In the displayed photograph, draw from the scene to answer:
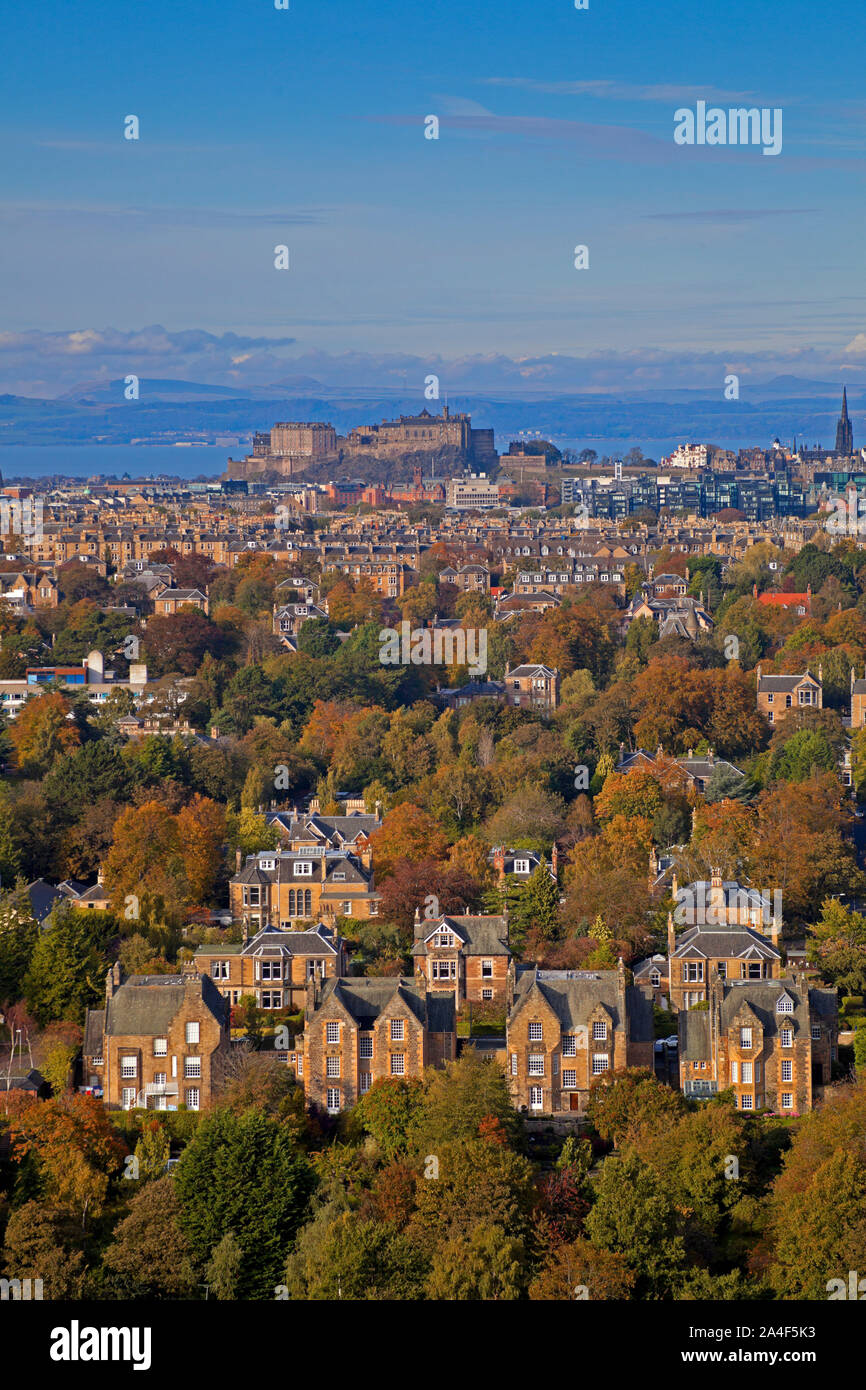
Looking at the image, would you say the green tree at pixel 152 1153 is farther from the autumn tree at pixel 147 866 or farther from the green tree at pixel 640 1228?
the autumn tree at pixel 147 866

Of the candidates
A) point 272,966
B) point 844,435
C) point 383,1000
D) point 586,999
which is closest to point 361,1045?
point 383,1000

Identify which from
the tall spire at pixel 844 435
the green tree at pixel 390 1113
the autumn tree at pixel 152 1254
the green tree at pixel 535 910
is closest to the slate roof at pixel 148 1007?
the green tree at pixel 390 1113

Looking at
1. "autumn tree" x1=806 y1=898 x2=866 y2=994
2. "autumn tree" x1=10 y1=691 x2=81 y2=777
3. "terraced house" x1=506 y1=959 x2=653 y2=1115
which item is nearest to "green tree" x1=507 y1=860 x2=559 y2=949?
"autumn tree" x1=806 y1=898 x2=866 y2=994

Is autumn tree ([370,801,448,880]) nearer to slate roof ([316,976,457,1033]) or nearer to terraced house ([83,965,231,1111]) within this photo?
slate roof ([316,976,457,1033])

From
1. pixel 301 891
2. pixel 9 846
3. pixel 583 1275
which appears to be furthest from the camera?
pixel 9 846

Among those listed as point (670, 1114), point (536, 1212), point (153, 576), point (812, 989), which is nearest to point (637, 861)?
point (812, 989)

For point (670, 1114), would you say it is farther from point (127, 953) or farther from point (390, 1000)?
point (127, 953)

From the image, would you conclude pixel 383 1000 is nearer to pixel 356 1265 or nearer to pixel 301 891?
pixel 356 1265
